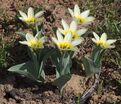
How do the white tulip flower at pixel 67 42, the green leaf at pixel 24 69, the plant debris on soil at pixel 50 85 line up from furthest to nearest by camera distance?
1. the plant debris on soil at pixel 50 85
2. the green leaf at pixel 24 69
3. the white tulip flower at pixel 67 42

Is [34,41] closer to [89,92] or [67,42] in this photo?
[67,42]

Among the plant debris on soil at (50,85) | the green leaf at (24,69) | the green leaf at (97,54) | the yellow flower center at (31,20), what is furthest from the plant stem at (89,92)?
the yellow flower center at (31,20)

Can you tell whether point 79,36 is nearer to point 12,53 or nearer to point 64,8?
point 12,53

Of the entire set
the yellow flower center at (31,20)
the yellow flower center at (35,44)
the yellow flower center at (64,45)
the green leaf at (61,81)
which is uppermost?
the yellow flower center at (31,20)

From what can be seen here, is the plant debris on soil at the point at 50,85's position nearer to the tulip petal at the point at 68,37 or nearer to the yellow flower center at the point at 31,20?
the yellow flower center at the point at 31,20

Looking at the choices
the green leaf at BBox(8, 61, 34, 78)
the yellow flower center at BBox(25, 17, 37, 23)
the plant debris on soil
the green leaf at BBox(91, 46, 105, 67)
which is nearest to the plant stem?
the plant debris on soil

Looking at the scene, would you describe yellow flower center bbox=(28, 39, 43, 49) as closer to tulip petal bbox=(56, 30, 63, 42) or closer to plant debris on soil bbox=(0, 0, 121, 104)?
tulip petal bbox=(56, 30, 63, 42)

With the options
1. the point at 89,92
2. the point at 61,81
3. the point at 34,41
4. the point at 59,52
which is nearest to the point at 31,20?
the point at 34,41

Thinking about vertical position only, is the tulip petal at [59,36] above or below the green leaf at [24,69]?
above
